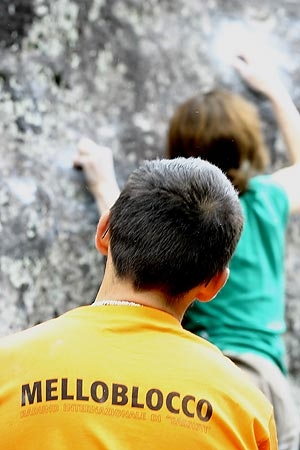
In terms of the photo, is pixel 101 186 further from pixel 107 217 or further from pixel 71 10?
pixel 107 217

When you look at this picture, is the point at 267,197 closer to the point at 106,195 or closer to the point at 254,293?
the point at 254,293

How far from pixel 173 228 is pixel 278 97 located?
159cm

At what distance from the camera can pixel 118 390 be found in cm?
194

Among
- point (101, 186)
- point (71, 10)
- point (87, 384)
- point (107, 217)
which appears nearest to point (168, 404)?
point (87, 384)

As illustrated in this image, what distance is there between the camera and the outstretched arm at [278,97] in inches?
135

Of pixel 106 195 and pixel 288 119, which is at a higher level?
pixel 288 119

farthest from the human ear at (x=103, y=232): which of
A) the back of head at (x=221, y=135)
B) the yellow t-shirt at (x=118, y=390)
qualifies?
the back of head at (x=221, y=135)

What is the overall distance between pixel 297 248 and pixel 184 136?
27.7 inches

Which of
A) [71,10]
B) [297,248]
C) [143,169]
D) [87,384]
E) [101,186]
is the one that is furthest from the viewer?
[297,248]

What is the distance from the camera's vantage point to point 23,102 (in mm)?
3199

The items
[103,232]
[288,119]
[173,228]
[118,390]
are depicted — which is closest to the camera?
[118,390]

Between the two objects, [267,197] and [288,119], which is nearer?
[267,197]

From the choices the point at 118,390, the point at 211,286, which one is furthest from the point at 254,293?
the point at 118,390

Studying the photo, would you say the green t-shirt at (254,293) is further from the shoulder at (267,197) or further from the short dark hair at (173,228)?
the short dark hair at (173,228)
